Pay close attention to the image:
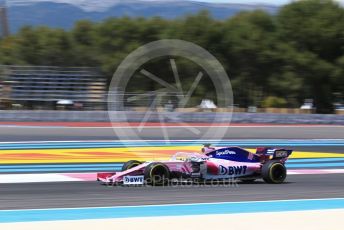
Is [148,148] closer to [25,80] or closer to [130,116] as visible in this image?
[130,116]

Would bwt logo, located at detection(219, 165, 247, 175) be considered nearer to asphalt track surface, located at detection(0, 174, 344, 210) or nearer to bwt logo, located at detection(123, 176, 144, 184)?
asphalt track surface, located at detection(0, 174, 344, 210)

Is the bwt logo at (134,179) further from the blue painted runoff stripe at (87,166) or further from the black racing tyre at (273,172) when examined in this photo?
the blue painted runoff stripe at (87,166)

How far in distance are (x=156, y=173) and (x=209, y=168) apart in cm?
91

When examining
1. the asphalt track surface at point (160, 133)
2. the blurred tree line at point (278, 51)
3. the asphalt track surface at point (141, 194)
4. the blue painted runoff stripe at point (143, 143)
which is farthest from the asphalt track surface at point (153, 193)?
the blurred tree line at point (278, 51)

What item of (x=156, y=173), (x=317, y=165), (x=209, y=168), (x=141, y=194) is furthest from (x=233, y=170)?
(x=317, y=165)

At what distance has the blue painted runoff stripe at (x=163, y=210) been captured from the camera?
6910 millimetres

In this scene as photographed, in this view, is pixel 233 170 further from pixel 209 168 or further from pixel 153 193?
pixel 153 193

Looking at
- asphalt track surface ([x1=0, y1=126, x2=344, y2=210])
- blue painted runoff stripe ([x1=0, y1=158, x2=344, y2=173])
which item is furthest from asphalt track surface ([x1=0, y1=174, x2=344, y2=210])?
blue painted runoff stripe ([x1=0, y1=158, x2=344, y2=173])

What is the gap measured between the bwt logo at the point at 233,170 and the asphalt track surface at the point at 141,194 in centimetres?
20

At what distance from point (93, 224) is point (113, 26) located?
34194mm

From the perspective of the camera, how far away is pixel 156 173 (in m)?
9.45

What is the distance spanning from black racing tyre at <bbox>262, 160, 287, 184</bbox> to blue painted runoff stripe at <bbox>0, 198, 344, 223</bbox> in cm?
186

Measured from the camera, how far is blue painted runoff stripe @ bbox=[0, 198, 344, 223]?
6910 millimetres

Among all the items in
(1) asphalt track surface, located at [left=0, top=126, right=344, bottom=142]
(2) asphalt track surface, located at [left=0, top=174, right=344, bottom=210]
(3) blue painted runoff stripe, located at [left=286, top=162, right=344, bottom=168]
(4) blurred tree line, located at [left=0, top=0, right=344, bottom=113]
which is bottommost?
(2) asphalt track surface, located at [left=0, top=174, right=344, bottom=210]
